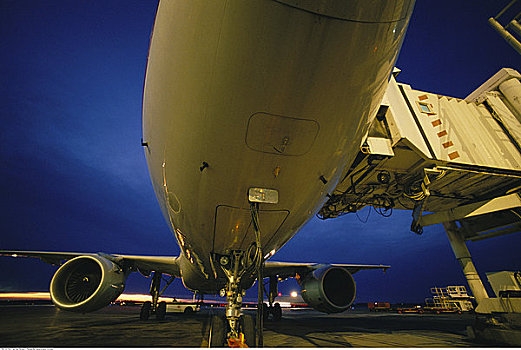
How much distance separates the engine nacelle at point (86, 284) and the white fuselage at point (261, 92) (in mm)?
4288

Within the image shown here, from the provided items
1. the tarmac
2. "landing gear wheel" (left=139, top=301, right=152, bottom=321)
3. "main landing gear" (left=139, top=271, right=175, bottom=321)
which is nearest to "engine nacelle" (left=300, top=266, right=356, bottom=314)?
the tarmac

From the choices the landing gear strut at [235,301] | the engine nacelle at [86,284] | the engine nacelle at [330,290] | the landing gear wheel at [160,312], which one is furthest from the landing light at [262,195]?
the landing gear wheel at [160,312]

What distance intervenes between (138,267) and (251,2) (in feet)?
27.1

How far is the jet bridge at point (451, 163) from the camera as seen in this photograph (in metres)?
5.22

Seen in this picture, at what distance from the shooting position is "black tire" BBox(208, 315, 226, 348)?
268 centimetres

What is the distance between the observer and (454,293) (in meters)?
16.8

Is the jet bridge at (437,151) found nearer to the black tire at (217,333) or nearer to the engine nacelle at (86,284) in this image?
the black tire at (217,333)

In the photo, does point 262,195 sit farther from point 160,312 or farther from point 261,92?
point 160,312

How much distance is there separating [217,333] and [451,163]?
6126 millimetres

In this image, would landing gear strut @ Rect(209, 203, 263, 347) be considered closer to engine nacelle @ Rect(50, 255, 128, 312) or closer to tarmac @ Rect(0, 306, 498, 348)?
tarmac @ Rect(0, 306, 498, 348)

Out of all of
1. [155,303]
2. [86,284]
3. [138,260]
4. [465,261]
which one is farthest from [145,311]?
[465,261]

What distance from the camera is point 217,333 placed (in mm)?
2719

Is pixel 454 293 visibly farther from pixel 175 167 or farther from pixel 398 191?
pixel 175 167

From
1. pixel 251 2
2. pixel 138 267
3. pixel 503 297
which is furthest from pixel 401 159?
pixel 138 267
